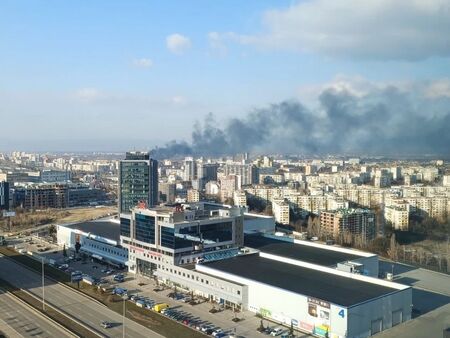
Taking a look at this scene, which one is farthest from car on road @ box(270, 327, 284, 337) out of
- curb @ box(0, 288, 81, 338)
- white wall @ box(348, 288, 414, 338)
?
curb @ box(0, 288, 81, 338)

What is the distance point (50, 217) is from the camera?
20266mm

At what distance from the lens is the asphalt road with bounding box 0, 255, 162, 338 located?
743cm

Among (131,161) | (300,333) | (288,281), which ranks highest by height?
(131,161)

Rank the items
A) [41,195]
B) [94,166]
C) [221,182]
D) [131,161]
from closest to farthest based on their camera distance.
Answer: [131,161], [41,195], [221,182], [94,166]

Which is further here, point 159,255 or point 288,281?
point 159,255

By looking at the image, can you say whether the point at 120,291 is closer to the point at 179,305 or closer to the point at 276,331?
the point at 179,305

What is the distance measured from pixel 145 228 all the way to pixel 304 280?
3850mm

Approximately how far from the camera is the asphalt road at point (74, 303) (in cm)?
743

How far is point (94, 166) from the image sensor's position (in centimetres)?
4825

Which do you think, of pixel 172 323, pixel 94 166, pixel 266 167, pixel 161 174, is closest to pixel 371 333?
pixel 172 323

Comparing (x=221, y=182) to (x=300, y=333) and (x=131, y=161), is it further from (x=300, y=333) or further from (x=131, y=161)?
(x=300, y=333)

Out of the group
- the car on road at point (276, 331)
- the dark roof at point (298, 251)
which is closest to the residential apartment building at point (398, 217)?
the dark roof at point (298, 251)

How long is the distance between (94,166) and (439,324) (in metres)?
44.1

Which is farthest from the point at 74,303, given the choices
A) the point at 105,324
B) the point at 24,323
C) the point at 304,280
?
the point at 304,280
